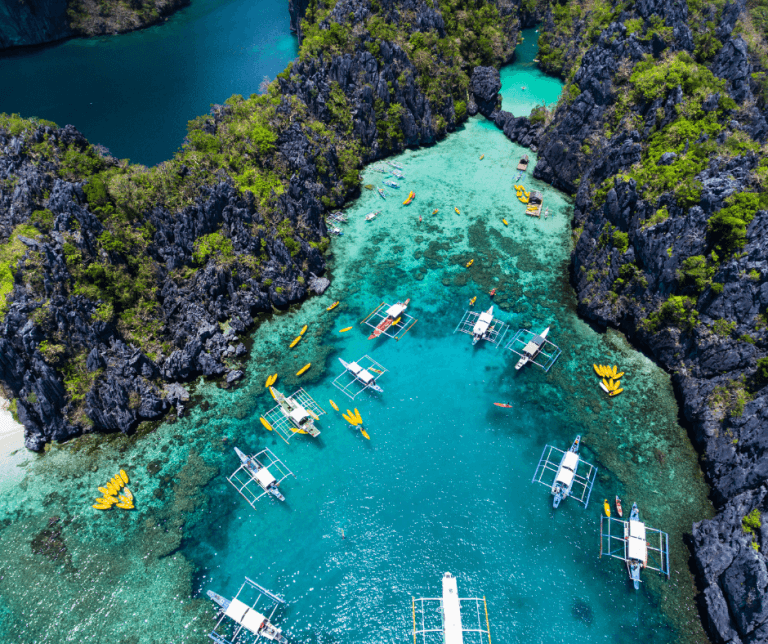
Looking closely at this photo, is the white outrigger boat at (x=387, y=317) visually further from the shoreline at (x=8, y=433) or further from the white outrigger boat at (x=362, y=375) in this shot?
the shoreline at (x=8, y=433)

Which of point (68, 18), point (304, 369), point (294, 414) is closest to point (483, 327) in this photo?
point (304, 369)

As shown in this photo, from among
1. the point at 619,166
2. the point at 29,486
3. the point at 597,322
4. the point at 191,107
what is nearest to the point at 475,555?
the point at 597,322

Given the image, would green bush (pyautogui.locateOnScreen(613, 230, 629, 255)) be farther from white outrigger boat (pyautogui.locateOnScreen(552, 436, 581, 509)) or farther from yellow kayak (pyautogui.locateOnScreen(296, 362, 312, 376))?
yellow kayak (pyautogui.locateOnScreen(296, 362, 312, 376))

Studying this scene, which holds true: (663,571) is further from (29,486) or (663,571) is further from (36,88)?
(36,88)

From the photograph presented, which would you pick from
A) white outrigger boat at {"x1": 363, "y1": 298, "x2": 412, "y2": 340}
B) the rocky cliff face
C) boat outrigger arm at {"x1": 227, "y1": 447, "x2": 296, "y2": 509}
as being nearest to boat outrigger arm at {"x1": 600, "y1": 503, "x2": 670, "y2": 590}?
boat outrigger arm at {"x1": 227, "y1": 447, "x2": 296, "y2": 509}

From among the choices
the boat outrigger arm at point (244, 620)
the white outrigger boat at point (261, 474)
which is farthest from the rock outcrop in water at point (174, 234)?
the boat outrigger arm at point (244, 620)

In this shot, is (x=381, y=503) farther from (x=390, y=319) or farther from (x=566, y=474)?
(x=390, y=319)
